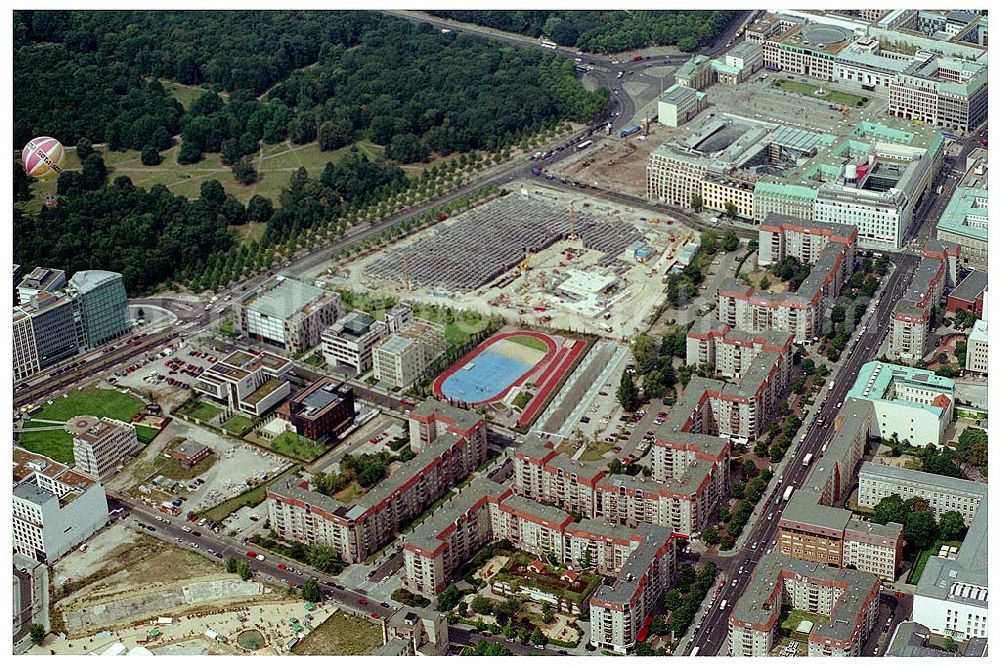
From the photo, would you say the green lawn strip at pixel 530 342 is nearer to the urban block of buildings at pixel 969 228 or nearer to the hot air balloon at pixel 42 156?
the urban block of buildings at pixel 969 228

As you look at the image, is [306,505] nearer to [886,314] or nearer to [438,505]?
[438,505]

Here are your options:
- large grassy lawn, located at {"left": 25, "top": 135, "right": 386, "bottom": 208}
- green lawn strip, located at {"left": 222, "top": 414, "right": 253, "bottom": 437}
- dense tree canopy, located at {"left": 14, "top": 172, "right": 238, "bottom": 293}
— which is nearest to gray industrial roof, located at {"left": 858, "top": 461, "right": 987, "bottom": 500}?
green lawn strip, located at {"left": 222, "top": 414, "right": 253, "bottom": 437}

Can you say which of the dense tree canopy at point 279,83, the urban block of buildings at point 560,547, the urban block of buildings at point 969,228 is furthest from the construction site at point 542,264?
the urban block of buildings at point 560,547

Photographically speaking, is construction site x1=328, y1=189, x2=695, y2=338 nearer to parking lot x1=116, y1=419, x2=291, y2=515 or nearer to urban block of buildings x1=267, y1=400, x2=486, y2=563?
urban block of buildings x1=267, y1=400, x2=486, y2=563

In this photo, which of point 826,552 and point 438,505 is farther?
point 438,505

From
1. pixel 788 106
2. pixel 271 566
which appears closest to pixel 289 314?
pixel 271 566

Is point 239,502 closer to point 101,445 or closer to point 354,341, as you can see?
point 101,445

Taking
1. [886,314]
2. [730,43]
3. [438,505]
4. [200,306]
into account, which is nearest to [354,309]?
[200,306]
